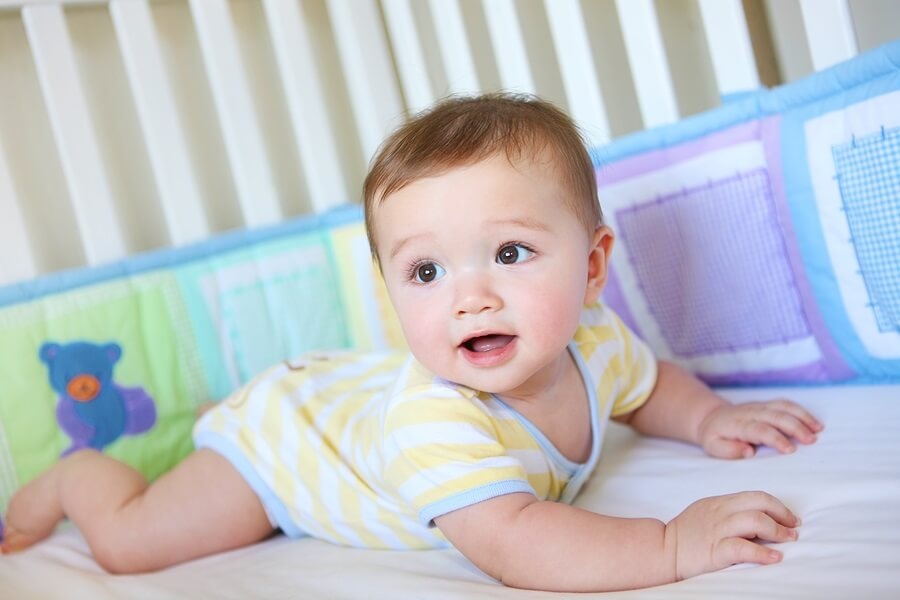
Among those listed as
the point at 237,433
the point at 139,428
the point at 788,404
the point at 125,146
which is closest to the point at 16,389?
the point at 139,428

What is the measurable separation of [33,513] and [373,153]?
0.68 m

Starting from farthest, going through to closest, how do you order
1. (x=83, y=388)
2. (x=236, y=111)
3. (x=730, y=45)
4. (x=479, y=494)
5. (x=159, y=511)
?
(x=236, y=111) → (x=83, y=388) → (x=730, y=45) → (x=159, y=511) → (x=479, y=494)

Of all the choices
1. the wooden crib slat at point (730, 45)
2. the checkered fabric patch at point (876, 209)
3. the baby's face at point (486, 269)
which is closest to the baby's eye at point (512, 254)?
the baby's face at point (486, 269)

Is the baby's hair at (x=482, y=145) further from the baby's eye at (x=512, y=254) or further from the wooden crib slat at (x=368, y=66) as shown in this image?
the wooden crib slat at (x=368, y=66)

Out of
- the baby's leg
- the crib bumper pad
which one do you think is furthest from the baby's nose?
the crib bumper pad

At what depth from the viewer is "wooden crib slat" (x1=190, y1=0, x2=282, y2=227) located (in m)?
1.44

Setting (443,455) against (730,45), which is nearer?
(443,455)

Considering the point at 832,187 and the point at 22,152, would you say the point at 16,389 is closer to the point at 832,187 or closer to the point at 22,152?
the point at 22,152

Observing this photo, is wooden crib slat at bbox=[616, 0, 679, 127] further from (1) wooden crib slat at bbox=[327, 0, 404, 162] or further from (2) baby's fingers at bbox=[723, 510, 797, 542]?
(2) baby's fingers at bbox=[723, 510, 797, 542]

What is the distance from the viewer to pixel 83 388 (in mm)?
1206

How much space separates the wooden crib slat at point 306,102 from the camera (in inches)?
58.7

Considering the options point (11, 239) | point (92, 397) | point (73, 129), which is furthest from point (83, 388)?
point (73, 129)

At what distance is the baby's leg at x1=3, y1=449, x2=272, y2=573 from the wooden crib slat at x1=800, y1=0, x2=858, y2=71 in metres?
0.81

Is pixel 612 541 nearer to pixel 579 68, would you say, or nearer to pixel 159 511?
pixel 159 511
